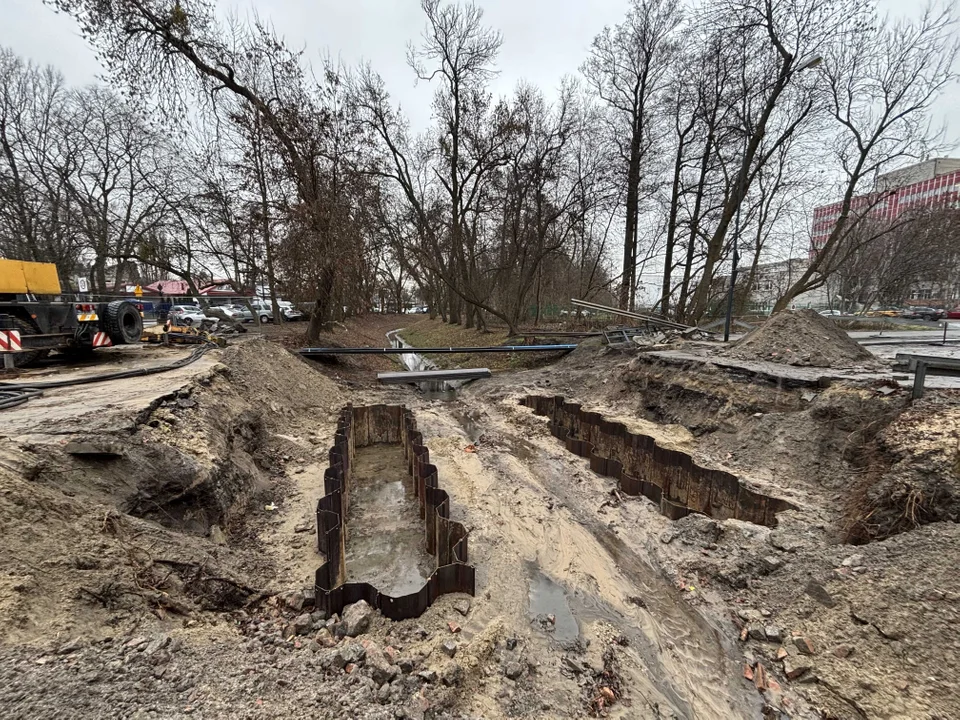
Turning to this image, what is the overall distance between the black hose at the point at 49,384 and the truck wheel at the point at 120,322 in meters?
1.29

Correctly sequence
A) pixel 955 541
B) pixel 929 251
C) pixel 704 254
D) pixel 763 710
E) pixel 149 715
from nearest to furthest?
1. pixel 149 715
2. pixel 763 710
3. pixel 955 541
4. pixel 704 254
5. pixel 929 251

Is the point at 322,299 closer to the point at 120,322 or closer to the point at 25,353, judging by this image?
the point at 120,322

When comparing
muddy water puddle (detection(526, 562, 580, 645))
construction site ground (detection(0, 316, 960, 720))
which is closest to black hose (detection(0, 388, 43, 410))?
construction site ground (detection(0, 316, 960, 720))

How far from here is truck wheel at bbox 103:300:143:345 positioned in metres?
9.02

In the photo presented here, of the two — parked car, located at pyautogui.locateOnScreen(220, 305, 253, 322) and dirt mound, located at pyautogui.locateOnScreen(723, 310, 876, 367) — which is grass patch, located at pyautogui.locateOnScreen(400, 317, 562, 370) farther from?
parked car, located at pyautogui.locateOnScreen(220, 305, 253, 322)

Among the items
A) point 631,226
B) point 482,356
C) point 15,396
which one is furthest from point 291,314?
point 15,396

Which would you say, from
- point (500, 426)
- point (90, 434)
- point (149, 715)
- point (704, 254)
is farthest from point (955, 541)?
point (704, 254)

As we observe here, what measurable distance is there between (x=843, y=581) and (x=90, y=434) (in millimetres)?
8432

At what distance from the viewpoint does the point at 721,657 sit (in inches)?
151

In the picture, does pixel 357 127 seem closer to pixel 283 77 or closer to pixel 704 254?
pixel 283 77

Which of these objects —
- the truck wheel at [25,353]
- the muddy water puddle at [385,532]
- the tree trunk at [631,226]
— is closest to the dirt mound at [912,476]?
the muddy water puddle at [385,532]

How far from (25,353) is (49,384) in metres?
3.39

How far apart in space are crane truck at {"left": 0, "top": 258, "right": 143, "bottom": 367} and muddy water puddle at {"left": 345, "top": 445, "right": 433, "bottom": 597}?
6.34 m

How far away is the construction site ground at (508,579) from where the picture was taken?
267 centimetres
